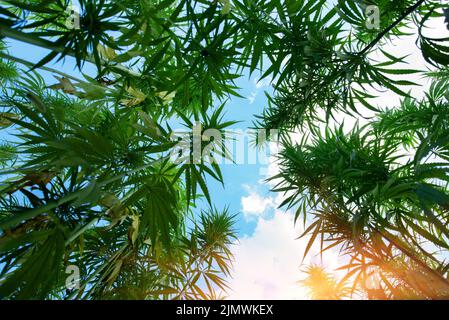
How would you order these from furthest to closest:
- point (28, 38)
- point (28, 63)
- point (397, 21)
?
Result: point (397, 21) < point (28, 63) < point (28, 38)

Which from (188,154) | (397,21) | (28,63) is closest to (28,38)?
(28,63)

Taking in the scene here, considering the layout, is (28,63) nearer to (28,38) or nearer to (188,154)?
(28,38)

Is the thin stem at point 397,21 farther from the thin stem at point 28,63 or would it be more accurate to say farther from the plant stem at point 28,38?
the thin stem at point 28,63

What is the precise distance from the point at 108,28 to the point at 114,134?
1.27ft

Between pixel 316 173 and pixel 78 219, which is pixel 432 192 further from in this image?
pixel 78 219

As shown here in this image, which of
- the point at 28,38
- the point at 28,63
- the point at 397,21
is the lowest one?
the point at 28,38

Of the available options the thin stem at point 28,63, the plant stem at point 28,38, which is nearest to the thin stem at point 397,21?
the plant stem at point 28,38

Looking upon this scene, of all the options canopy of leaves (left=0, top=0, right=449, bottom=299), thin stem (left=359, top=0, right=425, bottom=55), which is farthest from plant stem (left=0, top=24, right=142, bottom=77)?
thin stem (left=359, top=0, right=425, bottom=55)

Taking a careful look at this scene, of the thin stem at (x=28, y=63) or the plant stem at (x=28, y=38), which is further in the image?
the thin stem at (x=28, y=63)

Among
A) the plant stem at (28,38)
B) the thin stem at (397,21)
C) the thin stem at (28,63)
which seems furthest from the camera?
the thin stem at (397,21)

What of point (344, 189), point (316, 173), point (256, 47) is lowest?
point (344, 189)

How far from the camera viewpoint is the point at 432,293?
0.83 meters

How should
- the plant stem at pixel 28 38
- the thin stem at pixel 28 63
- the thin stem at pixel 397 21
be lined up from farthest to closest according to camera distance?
1. the thin stem at pixel 397 21
2. the thin stem at pixel 28 63
3. the plant stem at pixel 28 38
